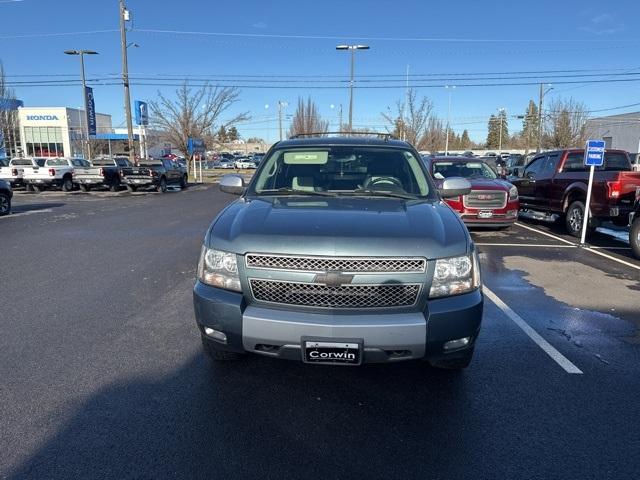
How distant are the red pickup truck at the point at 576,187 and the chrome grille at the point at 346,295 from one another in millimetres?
8274

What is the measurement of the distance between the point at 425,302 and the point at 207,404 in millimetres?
1652

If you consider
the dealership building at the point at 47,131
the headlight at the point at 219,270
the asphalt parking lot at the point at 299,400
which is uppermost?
the dealership building at the point at 47,131

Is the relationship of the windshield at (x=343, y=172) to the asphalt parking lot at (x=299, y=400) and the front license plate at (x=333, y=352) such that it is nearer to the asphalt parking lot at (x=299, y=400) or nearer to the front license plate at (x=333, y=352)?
the asphalt parking lot at (x=299, y=400)

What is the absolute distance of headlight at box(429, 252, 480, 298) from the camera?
118 inches

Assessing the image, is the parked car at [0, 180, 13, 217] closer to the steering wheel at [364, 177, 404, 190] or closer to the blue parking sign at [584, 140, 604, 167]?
the steering wheel at [364, 177, 404, 190]

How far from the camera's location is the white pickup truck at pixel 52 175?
23.5 metres

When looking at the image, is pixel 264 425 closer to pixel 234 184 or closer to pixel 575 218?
pixel 234 184

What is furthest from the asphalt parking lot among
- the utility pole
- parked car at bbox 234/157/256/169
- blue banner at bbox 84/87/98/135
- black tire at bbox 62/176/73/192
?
parked car at bbox 234/157/256/169


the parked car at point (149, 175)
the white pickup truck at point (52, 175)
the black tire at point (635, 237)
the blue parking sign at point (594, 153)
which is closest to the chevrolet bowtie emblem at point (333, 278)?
the black tire at point (635, 237)

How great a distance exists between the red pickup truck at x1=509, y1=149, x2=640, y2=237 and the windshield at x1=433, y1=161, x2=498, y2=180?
1.31 meters

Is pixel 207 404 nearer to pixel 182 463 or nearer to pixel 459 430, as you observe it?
pixel 182 463

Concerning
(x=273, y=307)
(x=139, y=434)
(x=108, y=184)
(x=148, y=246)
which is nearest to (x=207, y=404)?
(x=139, y=434)

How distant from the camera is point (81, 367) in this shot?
3818 millimetres

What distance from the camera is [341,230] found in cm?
306
